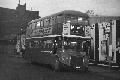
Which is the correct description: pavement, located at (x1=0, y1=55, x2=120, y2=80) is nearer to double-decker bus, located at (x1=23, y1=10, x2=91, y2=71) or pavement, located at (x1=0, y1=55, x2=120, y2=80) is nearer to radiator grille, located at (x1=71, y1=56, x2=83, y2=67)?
radiator grille, located at (x1=71, y1=56, x2=83, y2=67)

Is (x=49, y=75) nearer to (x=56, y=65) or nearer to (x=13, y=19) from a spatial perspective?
(x=56, y=65)

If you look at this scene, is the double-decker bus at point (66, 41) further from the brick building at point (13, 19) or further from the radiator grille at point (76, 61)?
the brick building at point (13, 19)

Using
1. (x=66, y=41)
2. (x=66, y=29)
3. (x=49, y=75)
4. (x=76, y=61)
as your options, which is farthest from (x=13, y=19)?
(x=49, y=75)

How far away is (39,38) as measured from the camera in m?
20.9

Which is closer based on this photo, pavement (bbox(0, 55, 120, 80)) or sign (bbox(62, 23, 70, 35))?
pavement (bbox(0, 55, 120, 80))

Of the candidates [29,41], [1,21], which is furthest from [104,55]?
[1,21]

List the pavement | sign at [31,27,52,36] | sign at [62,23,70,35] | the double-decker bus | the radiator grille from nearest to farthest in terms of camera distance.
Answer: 1. the pavement
2. the radiator grille
3. the double-decker bus
4. sign at [62,23,70,35]
5. sign at [31,27,52,36]

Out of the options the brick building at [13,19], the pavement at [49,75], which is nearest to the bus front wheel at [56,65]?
the pavement at [49,75]

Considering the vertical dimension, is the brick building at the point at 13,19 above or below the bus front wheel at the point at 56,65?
above

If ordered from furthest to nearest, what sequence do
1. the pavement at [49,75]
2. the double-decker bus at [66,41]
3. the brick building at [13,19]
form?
the brick building at [13,19] < the double-decker bus at [66,41] < the pavement at [49,75]

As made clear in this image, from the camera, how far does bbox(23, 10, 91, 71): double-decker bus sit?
1659cm

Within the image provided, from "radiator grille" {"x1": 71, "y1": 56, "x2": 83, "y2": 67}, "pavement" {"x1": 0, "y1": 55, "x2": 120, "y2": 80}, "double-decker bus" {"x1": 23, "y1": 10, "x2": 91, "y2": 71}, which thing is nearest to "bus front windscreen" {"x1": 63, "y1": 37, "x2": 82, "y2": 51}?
"double-decker bus" {"x1": 23, "y1": 10, "x2": 91, "y2": 71}

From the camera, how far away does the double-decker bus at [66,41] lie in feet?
54.4

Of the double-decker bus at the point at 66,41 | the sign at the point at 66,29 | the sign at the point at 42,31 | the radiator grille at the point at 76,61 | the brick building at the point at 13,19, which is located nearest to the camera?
the radiator grille at the point at 76,61
